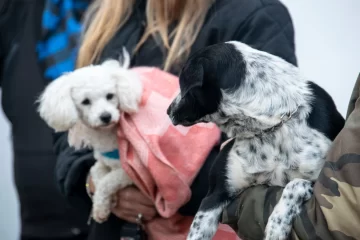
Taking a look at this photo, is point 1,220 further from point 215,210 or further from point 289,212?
point 289,212

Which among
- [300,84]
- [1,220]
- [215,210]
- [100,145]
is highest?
[300,84]

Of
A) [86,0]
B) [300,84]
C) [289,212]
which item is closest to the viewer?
[289,212]

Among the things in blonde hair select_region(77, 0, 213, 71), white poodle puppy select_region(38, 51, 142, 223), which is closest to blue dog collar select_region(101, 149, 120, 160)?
white poodle puppy select_region(38, 51, 142, 223)

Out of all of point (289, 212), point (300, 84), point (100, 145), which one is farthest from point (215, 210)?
point (100, 145)

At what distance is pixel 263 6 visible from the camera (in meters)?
1.85

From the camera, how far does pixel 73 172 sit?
1.98m

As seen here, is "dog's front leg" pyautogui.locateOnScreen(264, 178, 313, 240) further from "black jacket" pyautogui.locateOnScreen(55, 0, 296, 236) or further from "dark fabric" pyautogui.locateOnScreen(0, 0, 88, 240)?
"dark fabric" pyautogui.locateOnScreen(0, 0, 88, 240)

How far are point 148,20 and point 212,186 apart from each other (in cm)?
69

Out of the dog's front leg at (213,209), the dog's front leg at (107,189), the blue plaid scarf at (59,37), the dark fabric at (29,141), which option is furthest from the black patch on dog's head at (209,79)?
the dark fabric at (29,141)

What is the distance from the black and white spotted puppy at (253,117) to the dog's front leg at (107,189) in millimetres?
531

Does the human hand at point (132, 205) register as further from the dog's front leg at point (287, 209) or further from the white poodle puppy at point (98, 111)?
the dog's front leg at point (287, 209)

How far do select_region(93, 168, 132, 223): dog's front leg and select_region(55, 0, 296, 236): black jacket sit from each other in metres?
0.09

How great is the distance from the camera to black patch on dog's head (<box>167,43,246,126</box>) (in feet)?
4.70

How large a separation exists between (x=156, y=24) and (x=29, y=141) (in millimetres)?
916
